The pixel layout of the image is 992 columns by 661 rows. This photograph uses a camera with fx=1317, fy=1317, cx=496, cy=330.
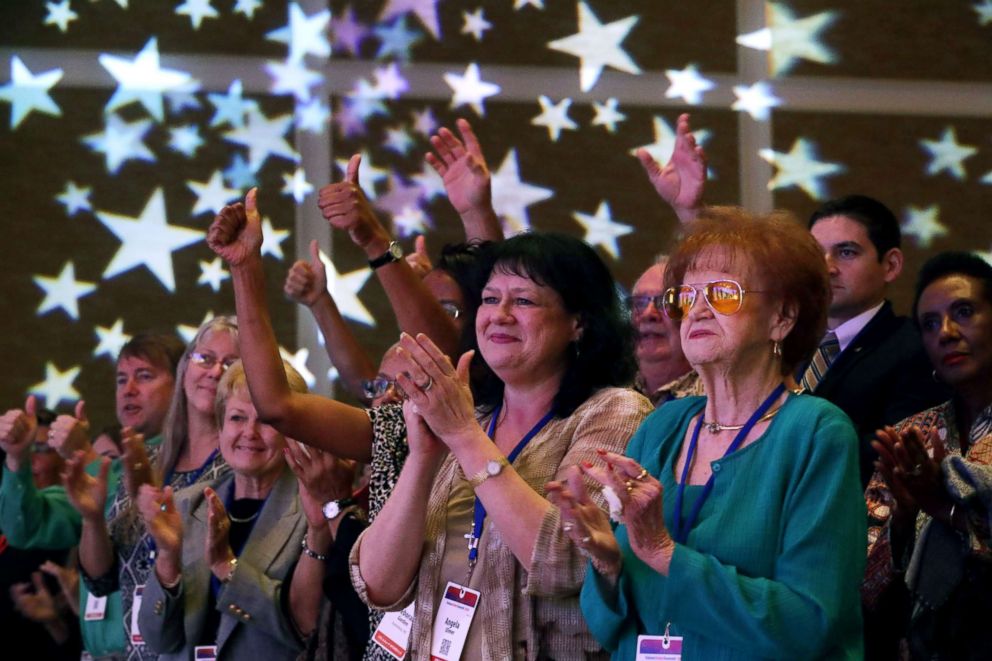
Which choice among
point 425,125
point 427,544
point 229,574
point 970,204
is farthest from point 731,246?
point 970,204

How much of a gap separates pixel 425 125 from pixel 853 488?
13.8 ft

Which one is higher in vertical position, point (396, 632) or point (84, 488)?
point (84, 488)

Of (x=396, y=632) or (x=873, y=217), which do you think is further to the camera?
(x=873, y=217)

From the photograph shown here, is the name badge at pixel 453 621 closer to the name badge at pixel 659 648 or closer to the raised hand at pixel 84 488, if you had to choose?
the name badge at pixel 659 648

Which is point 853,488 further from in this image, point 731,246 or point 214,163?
point 214,163

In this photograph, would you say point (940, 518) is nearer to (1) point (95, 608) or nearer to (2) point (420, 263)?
(2) point (420, 263)

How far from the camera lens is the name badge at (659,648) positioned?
2.09 meters

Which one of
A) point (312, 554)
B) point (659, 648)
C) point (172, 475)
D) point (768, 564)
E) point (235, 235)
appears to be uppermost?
point (235, 235)

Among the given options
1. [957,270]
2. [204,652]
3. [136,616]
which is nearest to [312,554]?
[204,652]

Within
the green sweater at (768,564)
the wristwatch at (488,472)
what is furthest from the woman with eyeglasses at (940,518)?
the wristwatch at (488,472)

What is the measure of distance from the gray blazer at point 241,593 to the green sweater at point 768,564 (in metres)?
1.44

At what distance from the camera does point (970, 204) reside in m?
6.12

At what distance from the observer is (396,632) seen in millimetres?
2709

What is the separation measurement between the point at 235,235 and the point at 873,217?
186cm
